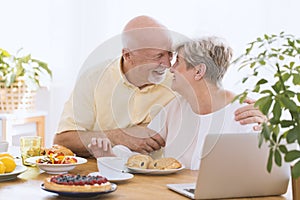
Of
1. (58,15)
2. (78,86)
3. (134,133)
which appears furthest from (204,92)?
(58,15)

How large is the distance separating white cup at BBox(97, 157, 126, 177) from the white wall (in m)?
1.52

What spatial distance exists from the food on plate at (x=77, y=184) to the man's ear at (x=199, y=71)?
715 mm

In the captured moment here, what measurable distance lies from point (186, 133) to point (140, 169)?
0.42 metres

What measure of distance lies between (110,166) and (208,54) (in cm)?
60

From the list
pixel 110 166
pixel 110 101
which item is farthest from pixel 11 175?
pixel 110 101

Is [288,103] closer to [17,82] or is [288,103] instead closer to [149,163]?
[149,163]

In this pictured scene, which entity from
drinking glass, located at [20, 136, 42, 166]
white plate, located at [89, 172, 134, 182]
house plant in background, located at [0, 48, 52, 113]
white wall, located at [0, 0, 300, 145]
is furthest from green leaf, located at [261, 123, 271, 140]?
house plant in background, located at [0, 48, 52, 113]

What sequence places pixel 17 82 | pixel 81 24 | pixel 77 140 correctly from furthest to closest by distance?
1. pixel 81 24
2. pixel 17 82
3. pixel 77 140

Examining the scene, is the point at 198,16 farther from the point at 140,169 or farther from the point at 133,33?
the point at 140,169

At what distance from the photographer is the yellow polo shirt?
2.63 metres

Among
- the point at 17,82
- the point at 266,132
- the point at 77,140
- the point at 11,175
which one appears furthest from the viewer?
the point at 17,82

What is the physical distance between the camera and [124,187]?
1779mm

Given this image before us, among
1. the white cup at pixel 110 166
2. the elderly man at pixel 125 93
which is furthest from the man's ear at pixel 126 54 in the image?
the white cup at pixel 110 166

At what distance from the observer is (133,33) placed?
2635mm
